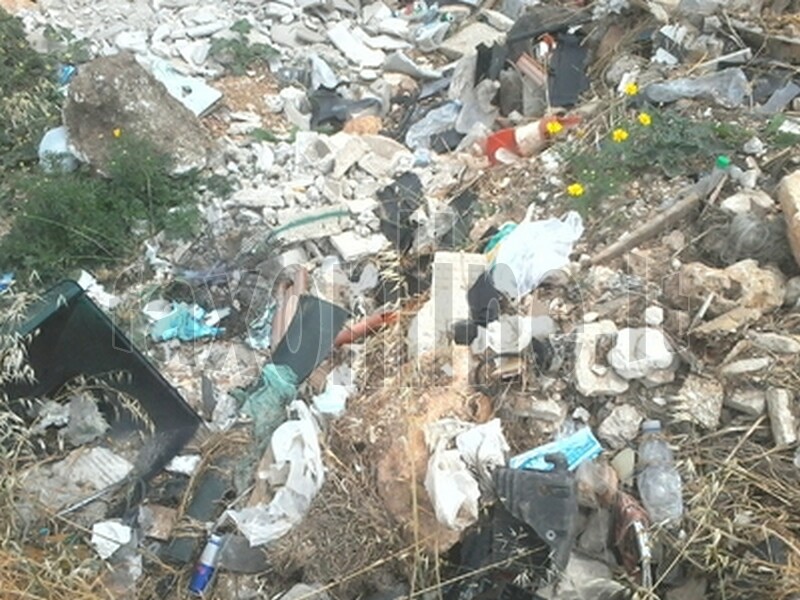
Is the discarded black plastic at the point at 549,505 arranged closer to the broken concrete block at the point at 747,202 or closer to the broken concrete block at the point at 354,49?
the broken concrete block at the point at 747,202

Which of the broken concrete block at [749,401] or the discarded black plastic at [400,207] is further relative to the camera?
the discarded black plastic at [400,207]

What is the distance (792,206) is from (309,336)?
1.93 meters

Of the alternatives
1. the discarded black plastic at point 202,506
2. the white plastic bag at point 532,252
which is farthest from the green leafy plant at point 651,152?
the discarded black plastic at point 202,506

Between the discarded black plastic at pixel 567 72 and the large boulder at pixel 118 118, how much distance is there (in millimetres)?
1936

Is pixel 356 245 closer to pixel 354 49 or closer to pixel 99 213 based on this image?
→ pixel 99 213

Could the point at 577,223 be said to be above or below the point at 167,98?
below

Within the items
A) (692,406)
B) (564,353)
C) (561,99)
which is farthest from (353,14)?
(692,406)

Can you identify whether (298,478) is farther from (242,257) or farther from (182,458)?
(242,257)

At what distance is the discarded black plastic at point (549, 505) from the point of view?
265 cm

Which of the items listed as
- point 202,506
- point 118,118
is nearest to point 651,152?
point 202,506

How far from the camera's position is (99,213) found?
418 centimetres

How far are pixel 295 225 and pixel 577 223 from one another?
1.36 meters

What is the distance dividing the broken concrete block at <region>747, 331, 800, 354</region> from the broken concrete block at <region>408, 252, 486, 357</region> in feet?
3.54

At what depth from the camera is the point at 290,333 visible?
3621 millimetres
